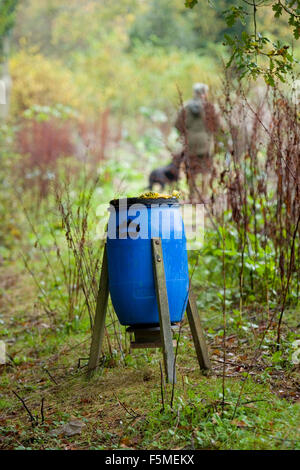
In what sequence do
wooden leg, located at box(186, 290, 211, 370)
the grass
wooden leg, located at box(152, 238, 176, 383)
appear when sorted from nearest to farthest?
the grass
wooden leg, located at box(152, 238, 176, 383)
wooden leg, located at box(186, 290, 211, 370)

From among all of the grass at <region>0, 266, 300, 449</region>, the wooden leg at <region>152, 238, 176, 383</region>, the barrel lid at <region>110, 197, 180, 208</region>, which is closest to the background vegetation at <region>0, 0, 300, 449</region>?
the grass at <region>0, 266, 300, 449</region>

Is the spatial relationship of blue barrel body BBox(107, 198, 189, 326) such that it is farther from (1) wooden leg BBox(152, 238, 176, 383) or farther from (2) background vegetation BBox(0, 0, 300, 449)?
(2) background vegetation BBox(0, 0, 300, 449)

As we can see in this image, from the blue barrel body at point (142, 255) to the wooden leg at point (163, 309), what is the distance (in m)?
0.06

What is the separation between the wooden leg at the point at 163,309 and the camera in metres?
2.96

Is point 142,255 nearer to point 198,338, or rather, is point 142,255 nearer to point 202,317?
point 198,338

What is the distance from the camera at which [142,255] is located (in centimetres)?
304

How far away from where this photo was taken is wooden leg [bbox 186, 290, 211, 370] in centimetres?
319

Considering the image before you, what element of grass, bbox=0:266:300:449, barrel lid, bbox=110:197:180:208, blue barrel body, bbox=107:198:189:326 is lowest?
grass, bbox=0:266:300:449

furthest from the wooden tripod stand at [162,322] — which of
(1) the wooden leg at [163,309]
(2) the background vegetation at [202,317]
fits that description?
(2) the background vegetation at [202,317]

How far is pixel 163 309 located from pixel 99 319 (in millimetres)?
490

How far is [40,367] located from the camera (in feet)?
12.5

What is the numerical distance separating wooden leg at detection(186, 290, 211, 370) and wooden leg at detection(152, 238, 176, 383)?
24 centimetres

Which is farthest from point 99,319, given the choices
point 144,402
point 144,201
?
point 144,201

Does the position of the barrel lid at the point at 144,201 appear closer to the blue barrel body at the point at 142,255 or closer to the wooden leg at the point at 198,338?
the blue barrel body at the point at 142,255
